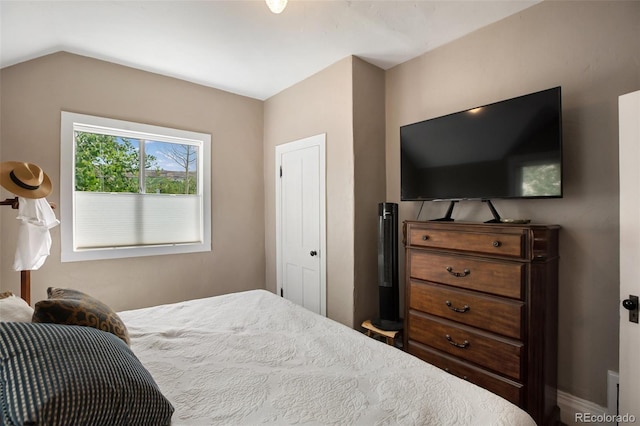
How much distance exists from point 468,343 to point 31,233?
2.96 m

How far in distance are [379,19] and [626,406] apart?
107 inches

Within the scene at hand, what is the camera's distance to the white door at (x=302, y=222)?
10.0 feet

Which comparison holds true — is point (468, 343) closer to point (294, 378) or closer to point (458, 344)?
point (458, 344)

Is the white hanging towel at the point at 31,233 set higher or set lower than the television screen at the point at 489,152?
lower

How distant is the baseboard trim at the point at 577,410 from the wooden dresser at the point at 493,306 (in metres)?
0.06

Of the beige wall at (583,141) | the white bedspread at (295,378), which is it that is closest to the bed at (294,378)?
the white bedspread at (295,378)

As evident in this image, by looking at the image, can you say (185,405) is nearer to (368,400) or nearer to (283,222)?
(368,400)

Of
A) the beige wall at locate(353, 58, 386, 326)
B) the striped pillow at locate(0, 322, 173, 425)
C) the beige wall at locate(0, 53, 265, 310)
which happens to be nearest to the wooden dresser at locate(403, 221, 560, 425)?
the beige wall at locate(353, 58, 386, 326)

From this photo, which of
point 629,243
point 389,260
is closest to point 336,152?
point 389,260

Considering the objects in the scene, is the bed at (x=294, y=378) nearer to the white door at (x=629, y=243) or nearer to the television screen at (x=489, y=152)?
the white door at (x=629, y=243)

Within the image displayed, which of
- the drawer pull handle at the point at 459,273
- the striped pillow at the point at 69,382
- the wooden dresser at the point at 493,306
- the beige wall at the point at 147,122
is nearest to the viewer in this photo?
the striped pillow at the point at 69,382

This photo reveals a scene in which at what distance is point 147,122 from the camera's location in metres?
3.04

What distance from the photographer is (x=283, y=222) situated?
3547 mm

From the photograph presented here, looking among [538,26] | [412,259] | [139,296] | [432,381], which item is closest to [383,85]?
[538,26]
